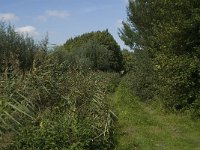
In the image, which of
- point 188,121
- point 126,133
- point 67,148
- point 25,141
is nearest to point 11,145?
point 25,141

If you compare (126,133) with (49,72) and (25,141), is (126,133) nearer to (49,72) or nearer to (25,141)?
(49,72)

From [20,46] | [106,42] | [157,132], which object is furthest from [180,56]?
[106,42]

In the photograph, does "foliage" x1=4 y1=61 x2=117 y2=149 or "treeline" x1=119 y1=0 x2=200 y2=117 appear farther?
"treeline" x1=119 y1=0 x2=200 y2=117

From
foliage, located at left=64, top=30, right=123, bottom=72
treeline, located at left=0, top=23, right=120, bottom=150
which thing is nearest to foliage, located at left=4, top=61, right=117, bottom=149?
treeline, located at left=0, top=23, right=120, bottom=150

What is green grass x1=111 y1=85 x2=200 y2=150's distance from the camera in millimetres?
12273

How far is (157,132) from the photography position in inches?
561

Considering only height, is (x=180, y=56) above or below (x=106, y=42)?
below

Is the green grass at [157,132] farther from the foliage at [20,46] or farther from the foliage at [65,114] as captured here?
the foliage at [20,46]

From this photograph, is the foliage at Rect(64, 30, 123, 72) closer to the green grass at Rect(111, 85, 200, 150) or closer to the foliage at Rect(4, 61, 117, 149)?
the green grass at Rect(111, 85, 200, 150)

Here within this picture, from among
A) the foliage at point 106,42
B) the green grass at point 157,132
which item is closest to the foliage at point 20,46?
the green grass at point 157,132

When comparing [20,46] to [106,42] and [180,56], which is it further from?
[106,42]

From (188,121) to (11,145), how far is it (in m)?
8.90

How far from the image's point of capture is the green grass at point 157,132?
12.3 meters

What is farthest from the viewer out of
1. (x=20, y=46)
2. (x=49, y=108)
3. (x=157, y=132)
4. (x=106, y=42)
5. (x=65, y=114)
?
(x=106, y=42)
